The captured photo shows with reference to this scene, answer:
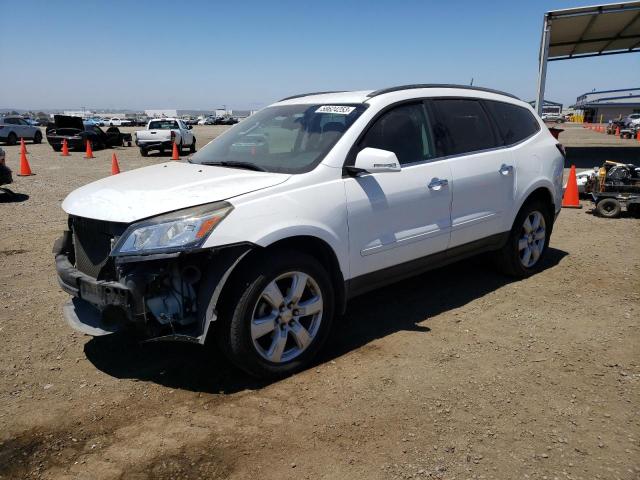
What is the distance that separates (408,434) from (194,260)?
1.55 metres

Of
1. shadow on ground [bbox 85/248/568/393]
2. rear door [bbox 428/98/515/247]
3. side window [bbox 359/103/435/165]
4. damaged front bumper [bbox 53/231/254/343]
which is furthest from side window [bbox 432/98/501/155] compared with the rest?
damaged front bumper [bbox 53/231/254/343]

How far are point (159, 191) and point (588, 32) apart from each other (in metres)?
21.3

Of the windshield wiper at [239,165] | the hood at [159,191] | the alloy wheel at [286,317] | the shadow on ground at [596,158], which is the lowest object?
the alloy wheel at [286,317]

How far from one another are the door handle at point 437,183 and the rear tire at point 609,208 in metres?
5.48

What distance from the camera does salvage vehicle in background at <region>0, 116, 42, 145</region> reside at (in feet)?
94.5

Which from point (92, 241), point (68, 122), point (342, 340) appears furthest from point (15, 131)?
point (342, 340)

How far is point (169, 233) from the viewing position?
2.96 metres

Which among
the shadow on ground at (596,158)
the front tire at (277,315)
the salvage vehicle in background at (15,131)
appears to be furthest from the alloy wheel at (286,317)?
the salvage vehicle in background at (15,131)

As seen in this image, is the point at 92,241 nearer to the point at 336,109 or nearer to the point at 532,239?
the point at 336,109

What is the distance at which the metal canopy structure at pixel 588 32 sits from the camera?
1532 centimetres

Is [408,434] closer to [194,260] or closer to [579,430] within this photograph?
[579,430]

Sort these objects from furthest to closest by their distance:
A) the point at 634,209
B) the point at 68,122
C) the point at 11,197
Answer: the point at 68,122
the point at 11,197
the point at 634,209

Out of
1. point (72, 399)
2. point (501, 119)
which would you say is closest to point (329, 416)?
point (72, 399)

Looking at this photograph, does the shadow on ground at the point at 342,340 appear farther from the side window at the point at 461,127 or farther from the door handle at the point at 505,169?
the side window at the point at 461,127
